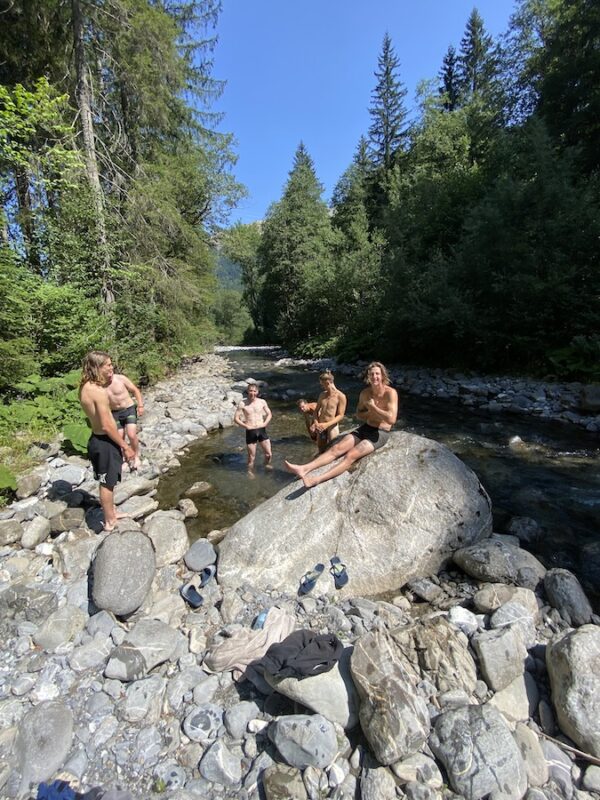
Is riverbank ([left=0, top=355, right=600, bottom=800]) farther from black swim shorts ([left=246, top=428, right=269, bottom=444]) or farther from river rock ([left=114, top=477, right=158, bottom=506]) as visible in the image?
black swim shorts ([left=246, top=428, right=269, bottom=444])

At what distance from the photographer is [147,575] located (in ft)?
12.3

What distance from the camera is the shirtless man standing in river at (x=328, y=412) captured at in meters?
6.32

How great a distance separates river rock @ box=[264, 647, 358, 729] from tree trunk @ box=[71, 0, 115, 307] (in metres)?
11.8

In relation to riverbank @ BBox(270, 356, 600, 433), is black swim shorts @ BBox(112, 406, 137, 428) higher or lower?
higher

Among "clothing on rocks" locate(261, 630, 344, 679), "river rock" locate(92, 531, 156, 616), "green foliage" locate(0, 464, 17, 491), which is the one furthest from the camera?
"green foliage" locate(0, 464, 17, 491)

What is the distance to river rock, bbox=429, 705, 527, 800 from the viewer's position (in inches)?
86.0

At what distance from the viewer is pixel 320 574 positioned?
400 cm

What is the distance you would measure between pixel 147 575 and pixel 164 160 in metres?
17.8

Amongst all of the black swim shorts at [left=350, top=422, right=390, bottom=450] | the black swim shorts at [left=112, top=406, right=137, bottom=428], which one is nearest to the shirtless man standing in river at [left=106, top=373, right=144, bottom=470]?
the black swim shorts at [left=112, top=406, right=137, bottom=428]

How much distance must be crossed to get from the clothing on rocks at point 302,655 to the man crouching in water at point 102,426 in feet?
8.97

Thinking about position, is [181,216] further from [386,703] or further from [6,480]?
[386,703]

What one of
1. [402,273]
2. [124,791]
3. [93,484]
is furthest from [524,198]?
[124,791]

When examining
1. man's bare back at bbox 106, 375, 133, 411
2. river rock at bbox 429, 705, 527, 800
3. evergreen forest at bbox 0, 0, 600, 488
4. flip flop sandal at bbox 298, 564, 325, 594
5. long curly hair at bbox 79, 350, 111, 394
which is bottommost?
flip flop sandal at bbox 298, 564, 325, 594

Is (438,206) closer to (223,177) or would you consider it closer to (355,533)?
(223,177)
